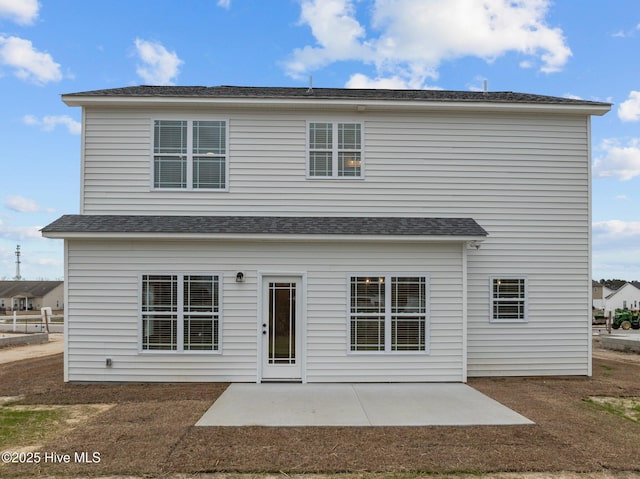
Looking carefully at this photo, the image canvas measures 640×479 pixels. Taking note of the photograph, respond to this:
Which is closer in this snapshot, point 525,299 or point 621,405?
point 621,405

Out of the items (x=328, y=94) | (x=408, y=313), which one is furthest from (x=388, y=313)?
(x=328, y=94)

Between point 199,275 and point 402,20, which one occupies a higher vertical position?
point 402,20

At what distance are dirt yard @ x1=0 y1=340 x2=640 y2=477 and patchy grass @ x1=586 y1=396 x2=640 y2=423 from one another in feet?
0.76

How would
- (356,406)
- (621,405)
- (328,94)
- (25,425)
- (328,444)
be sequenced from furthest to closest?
(328,94), (621,405), (356,406), (25,425), (328,444)

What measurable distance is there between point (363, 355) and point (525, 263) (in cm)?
424

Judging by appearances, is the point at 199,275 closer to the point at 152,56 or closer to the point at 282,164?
the point at 282,164

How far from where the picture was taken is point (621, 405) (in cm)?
748

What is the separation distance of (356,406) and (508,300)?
460 cm

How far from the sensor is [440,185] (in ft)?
31.7

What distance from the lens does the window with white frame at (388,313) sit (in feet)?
28.9

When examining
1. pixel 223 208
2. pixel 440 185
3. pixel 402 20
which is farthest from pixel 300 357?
pixel 402 20

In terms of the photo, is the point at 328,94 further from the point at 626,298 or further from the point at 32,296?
the point at 32,296

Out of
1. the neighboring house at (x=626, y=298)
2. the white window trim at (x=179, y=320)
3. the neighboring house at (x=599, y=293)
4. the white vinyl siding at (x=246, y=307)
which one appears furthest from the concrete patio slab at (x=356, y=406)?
the neighboring house at (x=599, y=293)

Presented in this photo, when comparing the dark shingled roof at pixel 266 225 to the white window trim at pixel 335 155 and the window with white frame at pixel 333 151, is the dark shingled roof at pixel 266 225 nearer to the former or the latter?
the white window trim at pixel 335 155
